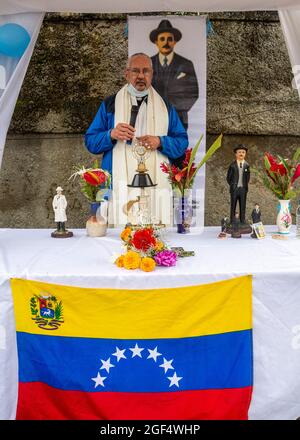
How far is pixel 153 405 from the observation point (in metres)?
2.05

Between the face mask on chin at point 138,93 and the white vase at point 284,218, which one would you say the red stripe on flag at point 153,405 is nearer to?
the white vase at point 284,218

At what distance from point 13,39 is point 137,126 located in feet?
3.89

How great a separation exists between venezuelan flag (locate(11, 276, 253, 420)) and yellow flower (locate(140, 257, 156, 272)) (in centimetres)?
14

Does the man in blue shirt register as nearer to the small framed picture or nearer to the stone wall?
the stone wall

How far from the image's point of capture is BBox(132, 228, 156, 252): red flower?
219 cm

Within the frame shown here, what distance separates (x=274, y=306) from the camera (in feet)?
6.82

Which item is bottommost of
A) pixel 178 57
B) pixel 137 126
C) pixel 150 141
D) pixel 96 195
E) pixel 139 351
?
pixel 139 351

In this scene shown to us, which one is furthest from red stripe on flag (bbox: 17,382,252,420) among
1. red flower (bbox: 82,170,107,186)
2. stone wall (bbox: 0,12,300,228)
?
stone wall (bbox: 0,12,300,228)

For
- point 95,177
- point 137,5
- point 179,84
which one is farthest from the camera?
point 179,84

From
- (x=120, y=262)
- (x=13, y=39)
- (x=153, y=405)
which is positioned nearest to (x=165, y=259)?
(x=120, y=262)

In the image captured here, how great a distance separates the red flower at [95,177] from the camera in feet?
8.80

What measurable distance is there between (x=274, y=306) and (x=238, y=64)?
2.94 m

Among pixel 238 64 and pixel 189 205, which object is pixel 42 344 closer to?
pixel 189 205

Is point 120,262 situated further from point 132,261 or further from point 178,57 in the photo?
point 178,57
